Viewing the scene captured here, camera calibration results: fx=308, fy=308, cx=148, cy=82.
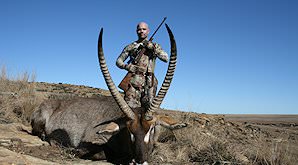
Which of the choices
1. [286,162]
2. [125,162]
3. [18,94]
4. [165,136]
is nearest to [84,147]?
[125,162]

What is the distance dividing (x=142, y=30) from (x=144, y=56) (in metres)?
0.61

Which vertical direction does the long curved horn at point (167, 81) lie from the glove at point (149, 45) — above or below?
below

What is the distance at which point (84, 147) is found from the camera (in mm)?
6270

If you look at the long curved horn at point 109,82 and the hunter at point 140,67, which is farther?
the hunter at point 140,67

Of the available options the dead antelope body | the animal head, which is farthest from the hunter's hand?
the animal head

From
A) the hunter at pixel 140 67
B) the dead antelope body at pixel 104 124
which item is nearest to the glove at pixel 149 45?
the hunter at pixel 140 67

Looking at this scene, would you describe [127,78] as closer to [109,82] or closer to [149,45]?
[149,45]

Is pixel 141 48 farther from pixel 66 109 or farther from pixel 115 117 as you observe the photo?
pixel 66 109

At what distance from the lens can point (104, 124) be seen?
6359 mm

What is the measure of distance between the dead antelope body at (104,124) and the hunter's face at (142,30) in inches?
67.7

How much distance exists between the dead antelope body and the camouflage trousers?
0.45 meters

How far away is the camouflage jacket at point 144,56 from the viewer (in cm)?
710

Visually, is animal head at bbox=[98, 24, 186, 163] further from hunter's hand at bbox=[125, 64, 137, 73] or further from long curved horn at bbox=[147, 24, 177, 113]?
hunter's hand at bbox=[125, 64, 137, 73]

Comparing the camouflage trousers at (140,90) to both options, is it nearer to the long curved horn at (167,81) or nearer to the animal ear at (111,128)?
the animal ear at (111,128)
